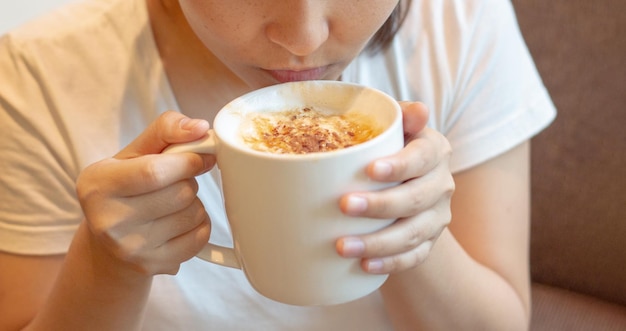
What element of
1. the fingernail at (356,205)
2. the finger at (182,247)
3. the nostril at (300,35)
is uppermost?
the nostril at (300,35)

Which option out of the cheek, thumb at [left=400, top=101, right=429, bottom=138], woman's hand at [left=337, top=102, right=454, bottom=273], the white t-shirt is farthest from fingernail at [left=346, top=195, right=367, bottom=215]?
the white t-shirt

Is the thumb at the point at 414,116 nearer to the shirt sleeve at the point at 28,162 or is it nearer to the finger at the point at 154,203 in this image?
the finger at the point at 154,203

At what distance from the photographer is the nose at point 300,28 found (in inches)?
22.8

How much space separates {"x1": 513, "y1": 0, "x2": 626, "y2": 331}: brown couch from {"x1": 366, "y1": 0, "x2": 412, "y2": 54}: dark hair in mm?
307

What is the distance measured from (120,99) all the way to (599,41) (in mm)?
724

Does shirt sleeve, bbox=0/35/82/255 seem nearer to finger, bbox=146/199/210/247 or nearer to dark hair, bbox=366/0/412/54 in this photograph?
finger, bbox=146/199/210/247

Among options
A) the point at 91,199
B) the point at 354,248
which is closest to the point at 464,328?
the point at 354,248

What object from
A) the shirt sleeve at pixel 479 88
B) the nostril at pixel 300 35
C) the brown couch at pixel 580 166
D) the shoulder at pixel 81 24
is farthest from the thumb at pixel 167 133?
the brown couch at pixel 580 166

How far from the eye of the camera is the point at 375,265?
1.83 feet

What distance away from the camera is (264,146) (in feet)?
1.78

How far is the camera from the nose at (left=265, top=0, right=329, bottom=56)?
578mm

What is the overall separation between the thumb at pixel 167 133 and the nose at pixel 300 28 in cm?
11

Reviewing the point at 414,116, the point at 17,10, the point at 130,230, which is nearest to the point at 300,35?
the point at 414,116

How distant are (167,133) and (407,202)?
21 cm
